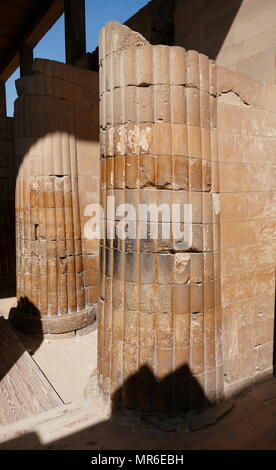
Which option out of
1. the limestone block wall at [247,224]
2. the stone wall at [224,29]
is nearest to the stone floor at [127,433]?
the limestone block wall at [247,224]

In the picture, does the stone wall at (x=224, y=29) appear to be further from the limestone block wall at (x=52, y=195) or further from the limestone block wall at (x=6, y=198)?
the limestone block wall at (x=6, y=198)

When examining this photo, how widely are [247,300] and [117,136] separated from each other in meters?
2.56

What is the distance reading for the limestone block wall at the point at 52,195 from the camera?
6.64 m

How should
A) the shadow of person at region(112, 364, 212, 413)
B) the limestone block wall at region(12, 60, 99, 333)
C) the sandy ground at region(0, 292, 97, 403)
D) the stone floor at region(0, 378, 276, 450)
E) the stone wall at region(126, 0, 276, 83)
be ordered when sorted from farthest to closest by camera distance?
1. the limestone block wall at region(12, 60, 99, 333)
2. the stone wall at region(126, 0, 276, 83)
3. the sandy ground at region(0, 292, 97, 403)
4. the shadow of person at region(112, 364, 212, 413)
5. the stone floor at region(0, 378, 276, 450)

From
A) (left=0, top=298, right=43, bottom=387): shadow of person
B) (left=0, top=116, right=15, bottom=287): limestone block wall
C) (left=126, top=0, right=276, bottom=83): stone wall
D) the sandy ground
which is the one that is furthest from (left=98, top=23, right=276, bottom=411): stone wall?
(left=0, top=116, right=15, bottom=287): limestone block wall

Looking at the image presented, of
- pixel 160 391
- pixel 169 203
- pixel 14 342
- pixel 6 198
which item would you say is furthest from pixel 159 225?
pixel 6 198

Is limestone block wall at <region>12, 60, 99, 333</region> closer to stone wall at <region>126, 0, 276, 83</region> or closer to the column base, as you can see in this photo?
the column base


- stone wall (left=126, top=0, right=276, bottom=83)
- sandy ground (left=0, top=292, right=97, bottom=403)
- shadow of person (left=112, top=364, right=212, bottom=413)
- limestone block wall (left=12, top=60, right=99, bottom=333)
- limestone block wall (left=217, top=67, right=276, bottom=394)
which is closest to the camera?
shadow of person (left=112, top=364, right=212, bottom=413)

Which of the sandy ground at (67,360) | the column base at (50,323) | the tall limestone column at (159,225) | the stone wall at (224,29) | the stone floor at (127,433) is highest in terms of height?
the stone wall at (224,29)

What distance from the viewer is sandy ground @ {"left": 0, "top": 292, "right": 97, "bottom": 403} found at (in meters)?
5.19

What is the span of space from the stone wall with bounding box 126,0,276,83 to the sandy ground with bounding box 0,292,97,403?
5.99 meters

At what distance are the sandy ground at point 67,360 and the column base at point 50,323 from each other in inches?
6.1

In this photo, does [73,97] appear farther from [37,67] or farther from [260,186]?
[260,186]
